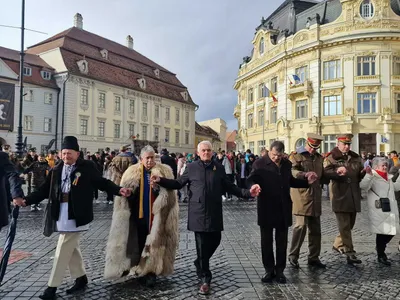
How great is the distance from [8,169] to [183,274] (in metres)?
2.77

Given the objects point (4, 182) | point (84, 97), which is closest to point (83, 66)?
point (84, 97)

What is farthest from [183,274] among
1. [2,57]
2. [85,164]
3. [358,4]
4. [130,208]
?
[2,57]

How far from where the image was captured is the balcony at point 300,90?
34.6 meters

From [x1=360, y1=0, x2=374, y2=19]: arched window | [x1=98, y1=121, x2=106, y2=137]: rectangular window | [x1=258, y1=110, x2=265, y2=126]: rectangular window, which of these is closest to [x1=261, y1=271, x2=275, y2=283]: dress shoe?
[x1=360, y1=0, x2=374, y2=19]: arched window

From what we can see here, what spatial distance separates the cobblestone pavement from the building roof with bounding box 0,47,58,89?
3538 centimetres

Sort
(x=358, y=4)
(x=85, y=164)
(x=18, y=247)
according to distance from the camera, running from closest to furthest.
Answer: (x=85, y=164), (x=18, y=247), (x=358, y=4)

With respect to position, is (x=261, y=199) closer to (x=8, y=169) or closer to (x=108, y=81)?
(x=8, y=169)

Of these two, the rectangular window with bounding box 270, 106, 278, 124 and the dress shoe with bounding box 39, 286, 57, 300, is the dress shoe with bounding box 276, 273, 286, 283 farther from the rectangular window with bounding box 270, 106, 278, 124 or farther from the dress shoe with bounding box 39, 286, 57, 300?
the rectangular window with bounding box 270, 106, 278, 124

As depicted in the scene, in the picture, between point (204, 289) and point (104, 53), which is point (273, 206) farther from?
point (104, 53)

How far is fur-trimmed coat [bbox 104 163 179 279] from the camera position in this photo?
485 centimetres

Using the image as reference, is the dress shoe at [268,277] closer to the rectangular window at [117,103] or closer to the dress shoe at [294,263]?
the dress shoe at [294,263]

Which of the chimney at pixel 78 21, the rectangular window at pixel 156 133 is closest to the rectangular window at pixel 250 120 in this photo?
the rectangular window at pixel 156 133

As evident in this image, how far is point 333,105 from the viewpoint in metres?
33.8

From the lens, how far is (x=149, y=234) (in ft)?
16.3
